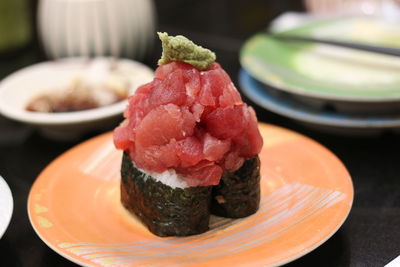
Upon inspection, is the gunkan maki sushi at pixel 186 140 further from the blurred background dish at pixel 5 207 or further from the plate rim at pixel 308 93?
the plate rim at pixel 308 93

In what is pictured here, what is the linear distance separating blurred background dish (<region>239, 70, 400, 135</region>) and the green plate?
0.23ft

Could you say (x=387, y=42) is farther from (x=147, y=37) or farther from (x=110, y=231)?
(x=110, y=231)

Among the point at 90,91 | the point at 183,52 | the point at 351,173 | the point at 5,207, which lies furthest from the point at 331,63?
the point at 5,207

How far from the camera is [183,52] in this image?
1.26 m

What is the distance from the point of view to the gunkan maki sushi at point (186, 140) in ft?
4.11

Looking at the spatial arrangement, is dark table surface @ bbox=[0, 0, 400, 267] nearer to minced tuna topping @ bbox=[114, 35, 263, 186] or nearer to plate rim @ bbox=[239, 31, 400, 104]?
plate rim @ bbox=[239, 31, 400, 104]

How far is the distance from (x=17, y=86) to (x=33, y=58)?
0.69 meters

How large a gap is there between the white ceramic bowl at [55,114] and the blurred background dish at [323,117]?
476 mm

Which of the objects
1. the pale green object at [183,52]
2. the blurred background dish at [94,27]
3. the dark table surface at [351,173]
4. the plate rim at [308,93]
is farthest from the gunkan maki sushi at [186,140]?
the blurred background dish at [94,27]

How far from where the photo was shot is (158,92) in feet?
4.20

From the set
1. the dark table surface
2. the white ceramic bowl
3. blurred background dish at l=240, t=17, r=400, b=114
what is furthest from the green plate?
the white ceramic bowl

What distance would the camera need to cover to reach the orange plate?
1.17 meters

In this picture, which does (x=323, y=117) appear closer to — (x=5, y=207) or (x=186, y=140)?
(x=186, y=140)

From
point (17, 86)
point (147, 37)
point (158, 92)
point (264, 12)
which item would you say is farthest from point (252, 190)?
point (264, 12)
